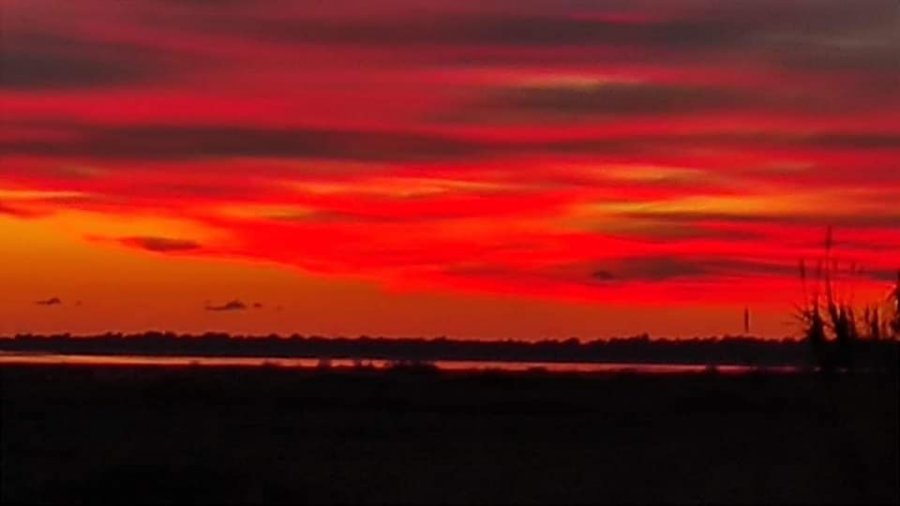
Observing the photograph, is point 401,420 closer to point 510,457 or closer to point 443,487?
point 510,457

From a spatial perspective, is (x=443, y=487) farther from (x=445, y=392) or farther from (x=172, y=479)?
(x=445, y=392)

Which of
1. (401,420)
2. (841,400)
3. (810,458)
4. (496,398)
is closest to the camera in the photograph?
(841,400)

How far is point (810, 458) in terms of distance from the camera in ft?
109

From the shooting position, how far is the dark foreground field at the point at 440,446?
29297 mm

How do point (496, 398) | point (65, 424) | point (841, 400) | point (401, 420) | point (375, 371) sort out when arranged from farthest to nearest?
point (375, 371) → point (496, 398) → point (401, 420) → point (65, 424) → point (841, 400)

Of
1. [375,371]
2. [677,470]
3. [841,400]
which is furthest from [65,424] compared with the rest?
[375,371]

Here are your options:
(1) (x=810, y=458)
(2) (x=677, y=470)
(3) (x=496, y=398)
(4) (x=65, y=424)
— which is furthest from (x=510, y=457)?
(3) (x=496, y=398)

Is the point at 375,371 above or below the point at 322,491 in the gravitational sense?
above

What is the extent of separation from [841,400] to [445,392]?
63.4ft

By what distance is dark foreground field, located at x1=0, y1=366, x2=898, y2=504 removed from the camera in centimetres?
2930

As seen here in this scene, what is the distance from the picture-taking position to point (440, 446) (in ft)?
114

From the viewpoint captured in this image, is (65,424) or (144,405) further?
(144,405)

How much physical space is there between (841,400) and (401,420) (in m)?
11.3

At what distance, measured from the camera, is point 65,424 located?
117 ft
